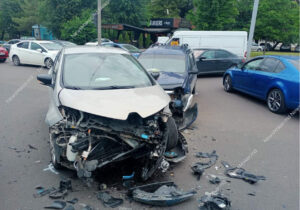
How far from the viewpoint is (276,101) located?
7281 millimetres

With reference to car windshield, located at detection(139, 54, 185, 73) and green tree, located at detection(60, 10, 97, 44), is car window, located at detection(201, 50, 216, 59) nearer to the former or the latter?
car windshield, located at detection(139, 54, 185, 73)

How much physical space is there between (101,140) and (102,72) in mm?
1560

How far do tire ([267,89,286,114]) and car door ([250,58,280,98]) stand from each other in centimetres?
28

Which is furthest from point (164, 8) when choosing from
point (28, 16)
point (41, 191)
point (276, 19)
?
point (41, 191)

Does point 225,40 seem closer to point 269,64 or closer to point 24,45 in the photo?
point 269,64

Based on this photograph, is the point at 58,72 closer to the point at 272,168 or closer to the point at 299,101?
the point at 272,168

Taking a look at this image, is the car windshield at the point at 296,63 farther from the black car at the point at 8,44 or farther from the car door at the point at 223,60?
the black car at the point at 8,44

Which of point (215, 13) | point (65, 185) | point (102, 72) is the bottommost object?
point (65, 185)

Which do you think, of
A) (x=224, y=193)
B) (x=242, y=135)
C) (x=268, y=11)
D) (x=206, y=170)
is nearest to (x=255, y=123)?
(x=242, y=135)

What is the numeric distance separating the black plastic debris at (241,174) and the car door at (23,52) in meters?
15.2

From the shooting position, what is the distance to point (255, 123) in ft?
21.6

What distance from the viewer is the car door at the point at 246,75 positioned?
8445 millimetres

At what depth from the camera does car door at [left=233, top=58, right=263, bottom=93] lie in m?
8.45

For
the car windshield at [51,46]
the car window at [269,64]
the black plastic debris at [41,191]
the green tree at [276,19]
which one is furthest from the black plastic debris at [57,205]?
the green tree at [276,19]
